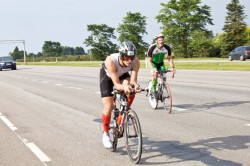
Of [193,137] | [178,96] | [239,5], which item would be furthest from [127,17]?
[193,137]

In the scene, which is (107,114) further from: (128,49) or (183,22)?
(183,22)

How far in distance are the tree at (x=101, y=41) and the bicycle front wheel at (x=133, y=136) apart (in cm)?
10207

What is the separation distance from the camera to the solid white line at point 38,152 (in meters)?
5.50

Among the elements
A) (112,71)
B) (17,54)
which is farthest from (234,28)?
(17,54)

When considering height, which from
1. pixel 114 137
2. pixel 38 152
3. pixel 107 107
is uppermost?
pixel 107 107

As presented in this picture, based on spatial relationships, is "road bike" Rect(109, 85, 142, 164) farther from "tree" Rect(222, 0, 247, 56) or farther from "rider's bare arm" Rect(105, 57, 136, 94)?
"tree" Rect(222, 0, 247, 56)

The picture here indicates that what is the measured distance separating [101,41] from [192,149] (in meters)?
107

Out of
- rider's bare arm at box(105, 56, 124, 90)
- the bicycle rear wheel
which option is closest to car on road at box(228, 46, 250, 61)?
the bicycle rear wheel

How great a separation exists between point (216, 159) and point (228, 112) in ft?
12.8

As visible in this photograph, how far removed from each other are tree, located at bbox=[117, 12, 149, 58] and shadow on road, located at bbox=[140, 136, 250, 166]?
284 ft

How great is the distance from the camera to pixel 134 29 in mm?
92938

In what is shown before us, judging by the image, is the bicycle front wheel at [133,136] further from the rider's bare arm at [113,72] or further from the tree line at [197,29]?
the tree line at [197,29]

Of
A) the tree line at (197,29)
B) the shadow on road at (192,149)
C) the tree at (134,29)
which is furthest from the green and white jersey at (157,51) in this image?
the tree at (134,29)

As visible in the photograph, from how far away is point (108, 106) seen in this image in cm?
564
